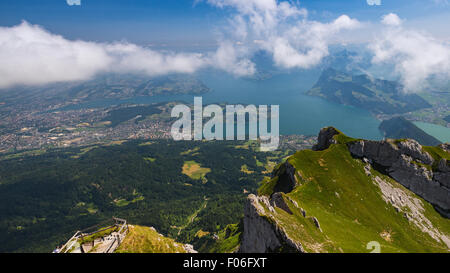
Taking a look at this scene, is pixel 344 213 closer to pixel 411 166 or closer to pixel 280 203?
pixel 280 203

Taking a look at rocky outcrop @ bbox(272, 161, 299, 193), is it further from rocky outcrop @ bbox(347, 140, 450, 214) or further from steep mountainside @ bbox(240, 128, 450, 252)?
rocky outcrop @ bbox(347, 140, 450, 214)

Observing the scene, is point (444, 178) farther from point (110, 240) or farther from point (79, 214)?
point (79, 214)

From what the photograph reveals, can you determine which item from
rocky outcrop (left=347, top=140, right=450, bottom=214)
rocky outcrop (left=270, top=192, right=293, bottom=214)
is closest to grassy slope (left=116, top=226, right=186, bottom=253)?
rocky outcrop (left=270, top=192, right=293, bottom=214)

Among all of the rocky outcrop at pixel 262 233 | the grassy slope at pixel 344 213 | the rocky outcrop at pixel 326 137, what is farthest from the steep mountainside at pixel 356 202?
the rocky outcrop at pixel 326 137

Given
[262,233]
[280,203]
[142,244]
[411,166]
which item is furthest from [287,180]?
[142,244]

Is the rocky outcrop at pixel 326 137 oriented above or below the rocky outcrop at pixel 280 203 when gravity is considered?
above

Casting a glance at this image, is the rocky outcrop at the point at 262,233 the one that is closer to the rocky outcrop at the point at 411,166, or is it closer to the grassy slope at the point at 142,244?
the grassy slope at the point at 142,244

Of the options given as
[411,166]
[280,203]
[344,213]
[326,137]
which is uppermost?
[326,137]
